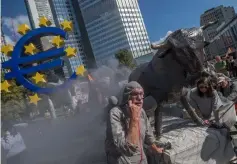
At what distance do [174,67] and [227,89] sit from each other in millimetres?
1571

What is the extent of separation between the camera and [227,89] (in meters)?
5.14

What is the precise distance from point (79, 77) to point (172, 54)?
1060 cm

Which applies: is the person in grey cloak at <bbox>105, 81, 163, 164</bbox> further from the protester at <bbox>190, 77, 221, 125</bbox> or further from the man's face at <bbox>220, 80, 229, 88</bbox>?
the man's face at <bbox>220, 80, 229, 88</bbox>

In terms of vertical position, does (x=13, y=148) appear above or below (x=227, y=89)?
below

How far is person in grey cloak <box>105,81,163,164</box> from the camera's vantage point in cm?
249

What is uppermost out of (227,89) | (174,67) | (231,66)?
(174,67)

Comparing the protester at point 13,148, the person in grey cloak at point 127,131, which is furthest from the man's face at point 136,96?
the protester at point 13,148

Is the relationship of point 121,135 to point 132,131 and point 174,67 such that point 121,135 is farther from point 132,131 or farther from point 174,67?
point 174,67

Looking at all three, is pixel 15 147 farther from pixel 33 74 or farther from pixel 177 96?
pixel 33 74

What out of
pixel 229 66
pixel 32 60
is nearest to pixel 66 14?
pixel 32 60

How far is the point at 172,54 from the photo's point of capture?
13.0 ft

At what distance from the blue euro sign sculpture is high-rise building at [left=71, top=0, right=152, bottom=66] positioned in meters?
104

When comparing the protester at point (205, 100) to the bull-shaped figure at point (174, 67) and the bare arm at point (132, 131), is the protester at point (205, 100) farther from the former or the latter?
the bare arm at point (132, 131)

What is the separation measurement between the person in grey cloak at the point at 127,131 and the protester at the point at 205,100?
1901 mm
